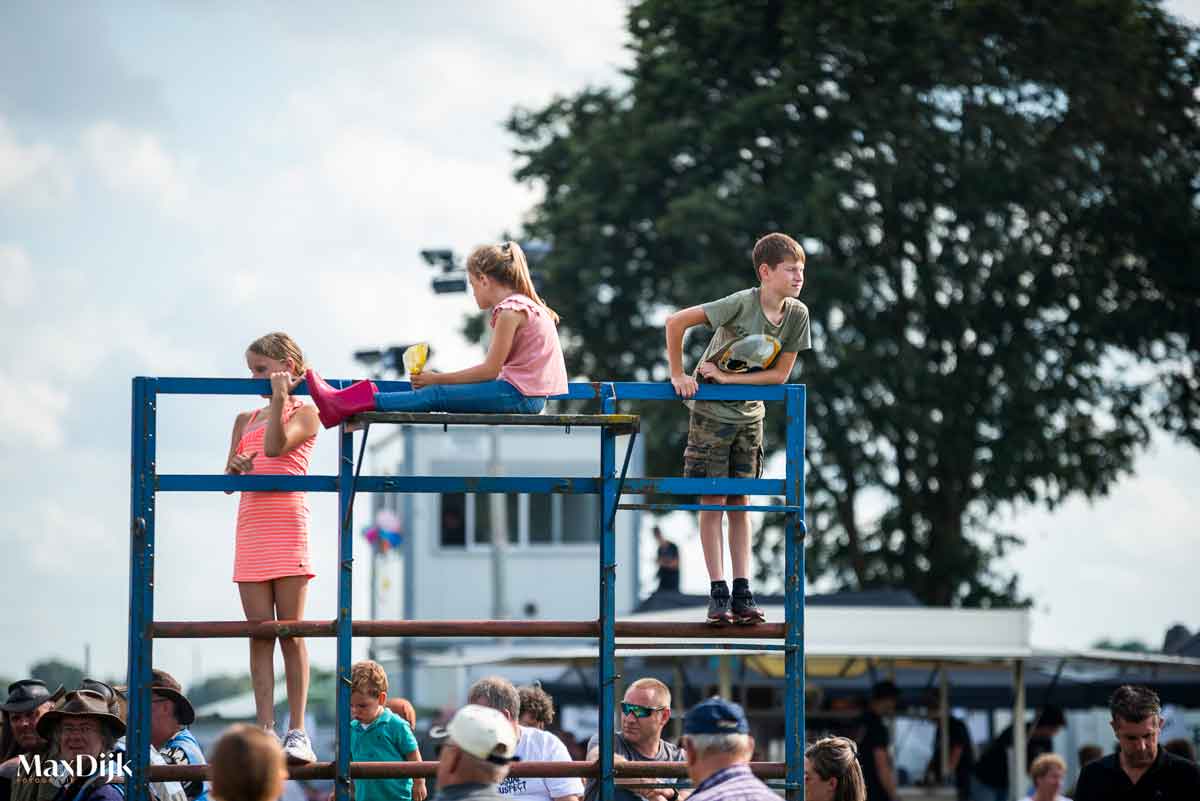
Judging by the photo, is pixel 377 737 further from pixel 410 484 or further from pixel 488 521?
pixel 488 521

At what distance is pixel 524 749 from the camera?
8.48 meters

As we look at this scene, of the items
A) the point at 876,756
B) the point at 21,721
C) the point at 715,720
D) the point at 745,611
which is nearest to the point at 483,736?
the point at 715,720

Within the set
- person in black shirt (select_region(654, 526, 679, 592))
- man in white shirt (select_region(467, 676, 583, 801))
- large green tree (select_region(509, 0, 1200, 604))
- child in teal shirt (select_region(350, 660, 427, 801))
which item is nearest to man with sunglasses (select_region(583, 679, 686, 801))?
man in white shirt (select_region(467, 676, 583, 801))

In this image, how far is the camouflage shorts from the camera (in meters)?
7.60

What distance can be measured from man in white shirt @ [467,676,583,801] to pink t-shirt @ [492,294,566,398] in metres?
1.73

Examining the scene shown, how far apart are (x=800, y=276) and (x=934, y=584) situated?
21910mm

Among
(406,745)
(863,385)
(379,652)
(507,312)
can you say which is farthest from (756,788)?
(379,652)

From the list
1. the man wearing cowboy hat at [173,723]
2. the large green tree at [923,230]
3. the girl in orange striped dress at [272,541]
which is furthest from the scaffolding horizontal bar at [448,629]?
the large green tree at [923,230]

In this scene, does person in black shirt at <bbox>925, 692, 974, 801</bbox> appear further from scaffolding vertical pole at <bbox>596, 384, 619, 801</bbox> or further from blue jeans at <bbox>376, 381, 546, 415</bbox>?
blue jeans at <bbox>376, 381, 546, 415</bbox>

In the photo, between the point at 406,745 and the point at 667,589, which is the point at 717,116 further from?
the point at 406,745

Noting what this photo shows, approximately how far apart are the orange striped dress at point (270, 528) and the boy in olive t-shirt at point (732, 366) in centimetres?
159

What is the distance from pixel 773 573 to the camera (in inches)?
1144

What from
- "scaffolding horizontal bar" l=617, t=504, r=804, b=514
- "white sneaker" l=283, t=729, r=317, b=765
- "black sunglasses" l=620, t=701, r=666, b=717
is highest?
"scaffolding horizontal bar" l=617, t=504, r=804, b=514

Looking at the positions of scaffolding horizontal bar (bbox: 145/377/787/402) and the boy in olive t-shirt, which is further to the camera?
the boy in olive t-shirt
